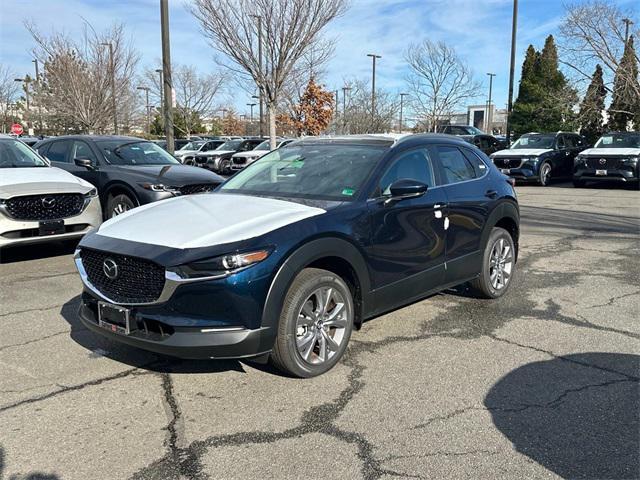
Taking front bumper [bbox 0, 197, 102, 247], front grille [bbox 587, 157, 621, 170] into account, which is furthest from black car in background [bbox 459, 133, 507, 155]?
front bumper [bbox 0, 197, 102, 247]

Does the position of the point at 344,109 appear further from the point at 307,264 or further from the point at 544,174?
the point at 307,264

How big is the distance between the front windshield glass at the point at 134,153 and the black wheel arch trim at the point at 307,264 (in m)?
6.43

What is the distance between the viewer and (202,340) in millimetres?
3393

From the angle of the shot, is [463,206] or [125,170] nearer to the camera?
[463,206]

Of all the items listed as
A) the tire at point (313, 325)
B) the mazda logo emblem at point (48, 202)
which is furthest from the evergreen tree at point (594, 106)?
the tire at point (313, 325)

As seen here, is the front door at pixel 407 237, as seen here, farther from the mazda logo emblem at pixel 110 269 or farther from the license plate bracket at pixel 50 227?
the license plate bracket at pixel 50 227

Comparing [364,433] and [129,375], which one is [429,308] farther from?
[129,375]

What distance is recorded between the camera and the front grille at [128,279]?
3.52 metres

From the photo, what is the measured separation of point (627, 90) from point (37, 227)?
24518 mm

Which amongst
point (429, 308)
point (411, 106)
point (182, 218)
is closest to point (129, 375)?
point (182, 218)

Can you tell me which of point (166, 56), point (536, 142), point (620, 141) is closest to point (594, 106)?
point (536, 142)

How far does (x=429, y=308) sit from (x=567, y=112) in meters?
24.3

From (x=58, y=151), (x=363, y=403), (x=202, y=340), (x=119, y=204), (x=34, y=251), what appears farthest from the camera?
(x=58, y=151)

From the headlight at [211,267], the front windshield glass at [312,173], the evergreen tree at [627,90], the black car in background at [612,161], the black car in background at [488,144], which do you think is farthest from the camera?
the black car in background at [488,144]
